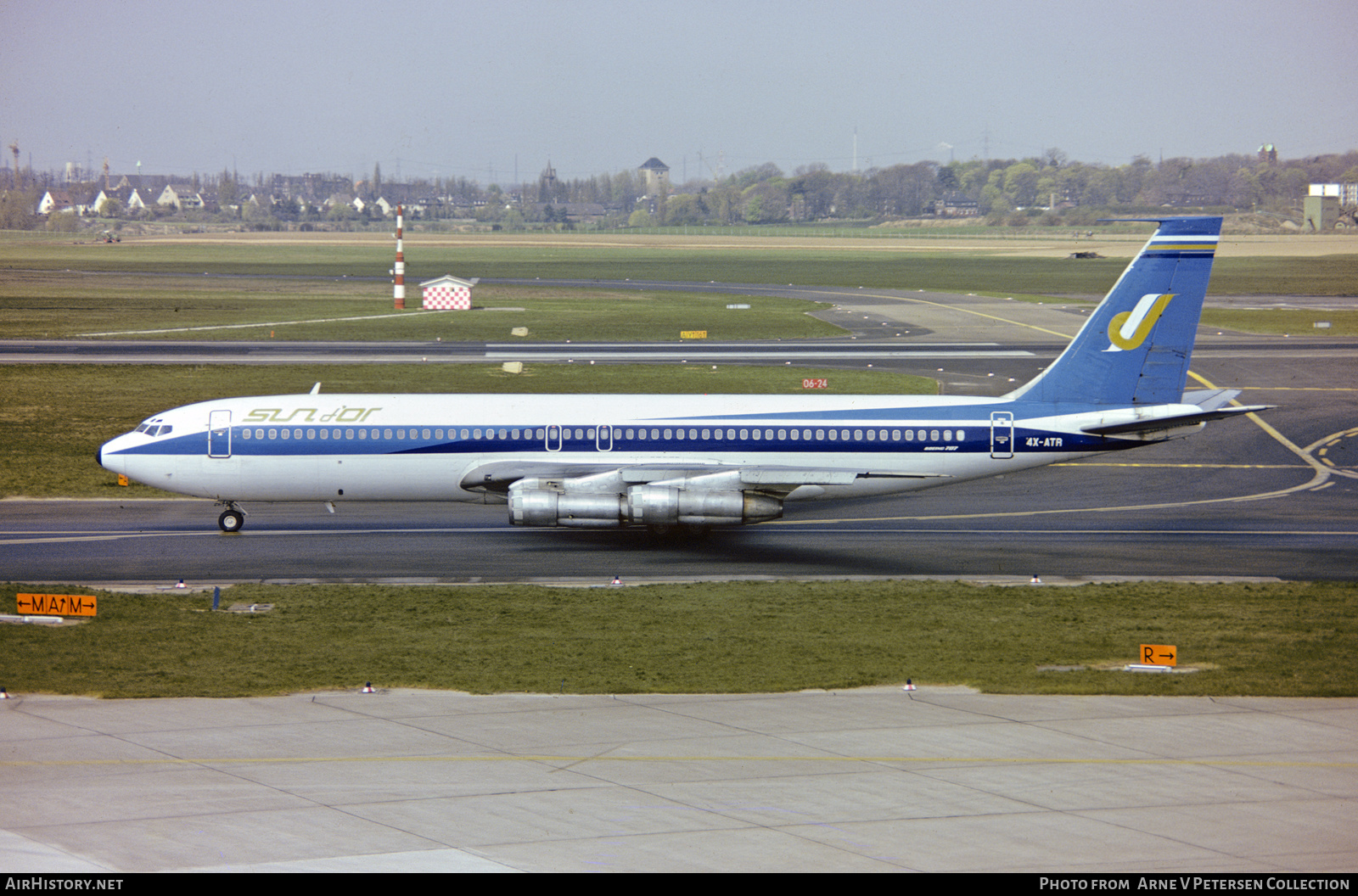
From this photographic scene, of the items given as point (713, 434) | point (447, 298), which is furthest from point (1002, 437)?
point (447, 298)

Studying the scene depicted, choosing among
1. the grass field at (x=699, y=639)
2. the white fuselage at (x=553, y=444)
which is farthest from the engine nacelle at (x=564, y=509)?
the grass field at (x=699, y=639)

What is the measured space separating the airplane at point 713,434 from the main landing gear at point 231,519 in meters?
0.88

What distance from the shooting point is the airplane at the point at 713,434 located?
3666cm

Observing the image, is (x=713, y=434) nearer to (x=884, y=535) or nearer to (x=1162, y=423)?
(x=884, y=535)

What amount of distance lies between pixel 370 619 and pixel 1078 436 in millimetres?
22120

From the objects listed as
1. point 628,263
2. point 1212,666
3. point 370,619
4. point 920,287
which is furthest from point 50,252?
point 1212,666

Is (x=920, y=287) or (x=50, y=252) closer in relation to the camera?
(x=920, y=287)

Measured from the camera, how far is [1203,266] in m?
36.2

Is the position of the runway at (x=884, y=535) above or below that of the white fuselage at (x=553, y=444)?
below

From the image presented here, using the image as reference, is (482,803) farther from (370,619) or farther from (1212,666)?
(1212,666)

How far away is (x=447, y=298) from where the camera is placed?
107875 mm

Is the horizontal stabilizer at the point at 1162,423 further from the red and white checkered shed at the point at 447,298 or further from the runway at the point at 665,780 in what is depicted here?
the red and white checkered shed at the point at 447,298

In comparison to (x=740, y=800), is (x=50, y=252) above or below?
above
